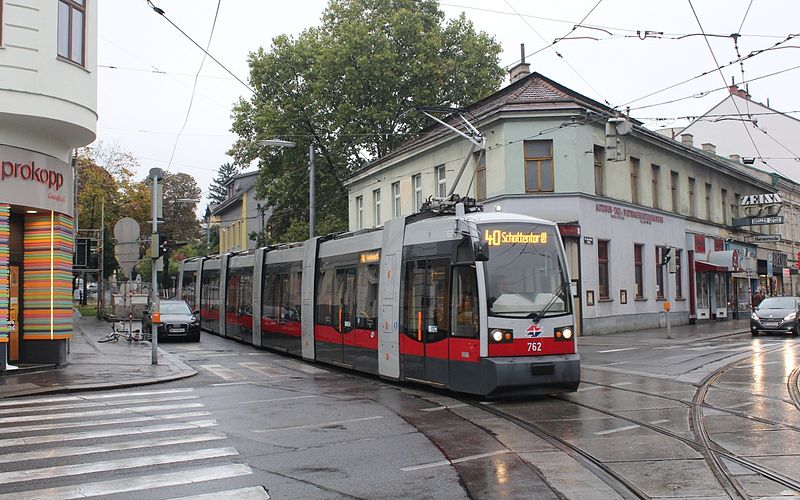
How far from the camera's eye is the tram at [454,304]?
38.9 ft

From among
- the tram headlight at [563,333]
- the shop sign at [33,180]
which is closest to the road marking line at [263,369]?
the shop sign at [33,180]

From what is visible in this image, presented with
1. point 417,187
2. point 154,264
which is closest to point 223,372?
point 154,264

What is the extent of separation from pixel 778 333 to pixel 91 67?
26071mm

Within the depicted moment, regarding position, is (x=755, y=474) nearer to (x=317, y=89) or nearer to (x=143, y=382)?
(x=143, y=382)

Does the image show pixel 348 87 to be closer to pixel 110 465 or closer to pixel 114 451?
pixel 114 451

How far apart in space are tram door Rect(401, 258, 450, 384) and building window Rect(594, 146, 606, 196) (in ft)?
56.4

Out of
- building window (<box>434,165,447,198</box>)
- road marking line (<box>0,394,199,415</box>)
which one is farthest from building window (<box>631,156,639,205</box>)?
road marking line (<box>0,394,199,415</box>)

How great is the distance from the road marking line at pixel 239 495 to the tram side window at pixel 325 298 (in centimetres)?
1066

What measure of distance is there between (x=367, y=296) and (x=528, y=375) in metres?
4.88

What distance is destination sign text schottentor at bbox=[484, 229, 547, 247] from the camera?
40.4ft

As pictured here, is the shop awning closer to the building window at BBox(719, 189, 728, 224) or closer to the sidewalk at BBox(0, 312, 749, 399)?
the building window at BBox(719, 189, 728, 224)

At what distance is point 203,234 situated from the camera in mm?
98500

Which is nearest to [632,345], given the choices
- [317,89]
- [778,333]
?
[778,333]

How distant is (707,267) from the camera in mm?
37000
